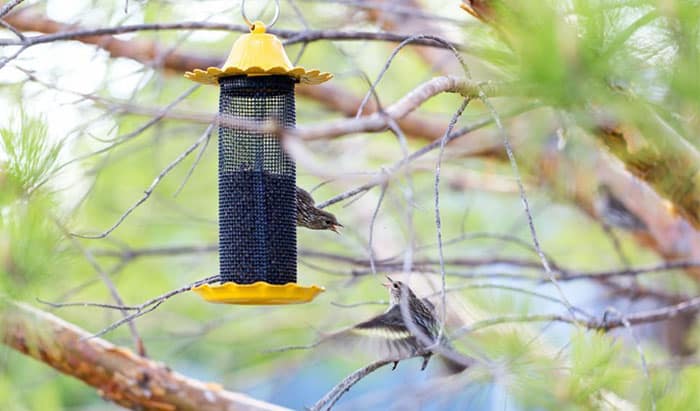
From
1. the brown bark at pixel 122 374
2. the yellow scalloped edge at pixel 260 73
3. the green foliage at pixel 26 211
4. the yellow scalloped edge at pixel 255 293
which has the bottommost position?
the brown bark at pixel 122 374

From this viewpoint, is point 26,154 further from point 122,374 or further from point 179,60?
point 179,60

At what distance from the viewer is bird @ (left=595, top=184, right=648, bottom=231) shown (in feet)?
14.5

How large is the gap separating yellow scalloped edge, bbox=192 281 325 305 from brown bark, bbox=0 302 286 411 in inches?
40.7

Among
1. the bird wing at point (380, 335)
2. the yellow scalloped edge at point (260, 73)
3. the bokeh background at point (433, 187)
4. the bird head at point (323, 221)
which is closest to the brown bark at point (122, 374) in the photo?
the bokeh background at point (433, 187)

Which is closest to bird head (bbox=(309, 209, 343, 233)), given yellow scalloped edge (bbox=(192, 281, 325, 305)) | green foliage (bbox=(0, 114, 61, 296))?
yellow scalloped edge (bbox=(192, 281, 325, 305))

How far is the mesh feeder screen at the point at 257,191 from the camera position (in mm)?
2537

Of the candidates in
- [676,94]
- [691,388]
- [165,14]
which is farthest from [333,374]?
[676,94]

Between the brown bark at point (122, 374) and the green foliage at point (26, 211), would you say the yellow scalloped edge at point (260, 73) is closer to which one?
the green foliage at point (26, 211)

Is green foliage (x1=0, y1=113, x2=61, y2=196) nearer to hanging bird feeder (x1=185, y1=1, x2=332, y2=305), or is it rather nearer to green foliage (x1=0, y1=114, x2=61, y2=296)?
green foliage (x1=0, y1=114, x2=61, y2=296)

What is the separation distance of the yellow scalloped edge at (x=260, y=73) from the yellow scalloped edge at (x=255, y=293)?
0.46 meters

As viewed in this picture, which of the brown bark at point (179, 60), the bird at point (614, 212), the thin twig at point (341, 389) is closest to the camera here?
the thin twig at point (341, 389)

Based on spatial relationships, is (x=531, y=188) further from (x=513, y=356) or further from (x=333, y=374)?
(x=333, y=374)

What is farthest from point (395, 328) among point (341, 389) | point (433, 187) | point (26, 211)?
point (433, 187)

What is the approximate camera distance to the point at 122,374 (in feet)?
10.7
